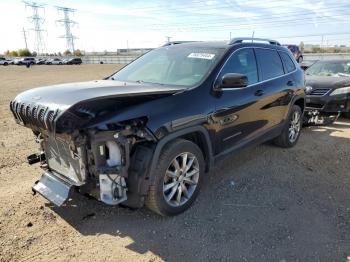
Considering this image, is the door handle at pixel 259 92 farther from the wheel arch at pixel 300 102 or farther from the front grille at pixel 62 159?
the front grille at pixel 62 159

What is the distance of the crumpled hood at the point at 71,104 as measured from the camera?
282 cm

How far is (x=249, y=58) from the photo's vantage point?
4754mm

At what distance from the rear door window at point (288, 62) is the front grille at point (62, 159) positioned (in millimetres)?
4035

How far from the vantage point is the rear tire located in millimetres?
5965

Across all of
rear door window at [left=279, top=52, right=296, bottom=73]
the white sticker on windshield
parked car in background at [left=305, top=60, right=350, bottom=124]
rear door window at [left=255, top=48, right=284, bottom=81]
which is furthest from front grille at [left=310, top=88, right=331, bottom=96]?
the white sticker on windshield

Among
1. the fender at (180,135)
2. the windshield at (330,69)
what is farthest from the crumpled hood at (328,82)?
the fender at (180,135)

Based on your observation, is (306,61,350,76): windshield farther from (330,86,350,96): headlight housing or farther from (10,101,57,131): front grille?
(10,101,57,131): front grille

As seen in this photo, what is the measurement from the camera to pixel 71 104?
2.85 m

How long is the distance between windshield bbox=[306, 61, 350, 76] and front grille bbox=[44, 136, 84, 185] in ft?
26.9

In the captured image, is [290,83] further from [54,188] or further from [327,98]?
[54,188]

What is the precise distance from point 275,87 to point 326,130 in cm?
322

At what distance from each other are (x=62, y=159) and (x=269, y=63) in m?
3.45

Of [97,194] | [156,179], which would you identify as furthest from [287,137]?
[97,194]

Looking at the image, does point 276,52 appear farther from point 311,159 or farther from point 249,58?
point 311,159
